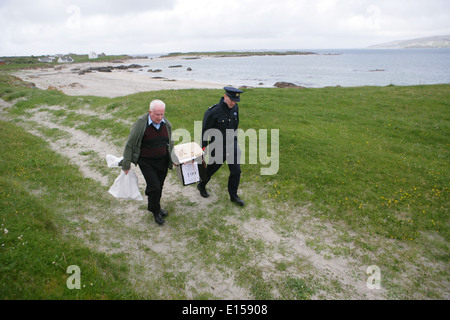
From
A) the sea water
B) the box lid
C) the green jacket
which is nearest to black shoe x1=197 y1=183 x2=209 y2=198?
the box lid

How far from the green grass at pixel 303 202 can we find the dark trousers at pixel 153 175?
88 cm

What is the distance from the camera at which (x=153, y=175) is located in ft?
19.5

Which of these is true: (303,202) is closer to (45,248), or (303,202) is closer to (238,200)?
(238,200)

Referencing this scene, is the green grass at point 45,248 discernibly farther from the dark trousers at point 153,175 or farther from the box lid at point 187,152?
the box lid at point 187,152

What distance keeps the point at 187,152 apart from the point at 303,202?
12.2 feet

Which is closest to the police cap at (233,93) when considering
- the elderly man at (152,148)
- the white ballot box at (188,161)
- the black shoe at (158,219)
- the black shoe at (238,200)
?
the white ballot box at (188,161)

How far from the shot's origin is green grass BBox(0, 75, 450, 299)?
15.8 feet

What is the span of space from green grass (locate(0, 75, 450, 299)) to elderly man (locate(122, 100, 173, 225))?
51.0 inches

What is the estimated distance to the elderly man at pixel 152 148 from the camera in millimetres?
5543

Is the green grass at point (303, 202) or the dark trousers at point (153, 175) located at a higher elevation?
the dark trousers at point (153, 175)

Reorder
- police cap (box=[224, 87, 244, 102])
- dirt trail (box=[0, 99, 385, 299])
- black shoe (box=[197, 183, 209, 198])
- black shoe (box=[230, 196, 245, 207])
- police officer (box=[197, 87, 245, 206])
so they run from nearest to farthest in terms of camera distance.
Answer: dirt trail (box=[0, 99, 385, 299]) → police cap (box=[224, 87, 244, 102]) → police officer (box=[197, 87, 245, 206]) → black shoe (box=[230, 196, 245, 207]) → black shoe (box=[197, 183, 209, 198])

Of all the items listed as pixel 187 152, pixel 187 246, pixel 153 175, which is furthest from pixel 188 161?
pixel 187 246

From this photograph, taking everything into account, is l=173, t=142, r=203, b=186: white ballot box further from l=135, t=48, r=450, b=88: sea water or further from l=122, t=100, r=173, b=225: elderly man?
l=135, t=48, r=450, b=88: sea water

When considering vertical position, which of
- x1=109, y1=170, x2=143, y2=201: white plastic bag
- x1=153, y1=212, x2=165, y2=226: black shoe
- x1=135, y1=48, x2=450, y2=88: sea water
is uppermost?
x1=135, y1=48, x2=450, y2=88: sea water
